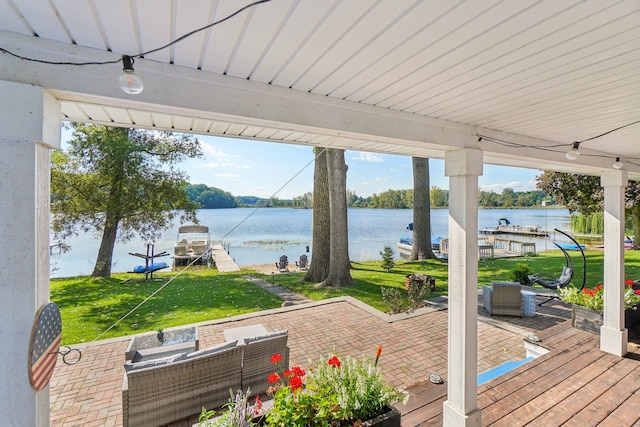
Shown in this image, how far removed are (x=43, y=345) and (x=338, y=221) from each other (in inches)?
302

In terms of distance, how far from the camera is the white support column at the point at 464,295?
8.53ft

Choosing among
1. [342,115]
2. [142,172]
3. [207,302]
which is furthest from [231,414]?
[142,172]

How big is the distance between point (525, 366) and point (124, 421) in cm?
461

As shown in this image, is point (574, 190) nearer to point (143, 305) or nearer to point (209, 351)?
point (209, 351)

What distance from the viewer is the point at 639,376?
141 inches

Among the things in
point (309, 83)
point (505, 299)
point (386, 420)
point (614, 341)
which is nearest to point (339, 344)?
point (386, 420)

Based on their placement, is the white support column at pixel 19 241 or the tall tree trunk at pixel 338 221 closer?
the white support column at pixel 19 241

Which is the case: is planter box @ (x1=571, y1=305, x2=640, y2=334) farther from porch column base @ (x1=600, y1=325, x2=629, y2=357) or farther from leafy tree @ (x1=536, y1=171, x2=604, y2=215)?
leafy tree @ (x1=536, y1=171, x2=604, y2=215)

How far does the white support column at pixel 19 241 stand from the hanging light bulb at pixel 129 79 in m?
0.36

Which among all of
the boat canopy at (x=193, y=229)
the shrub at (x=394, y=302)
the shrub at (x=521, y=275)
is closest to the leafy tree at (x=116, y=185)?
the boat canopy at (x=193, y=229)

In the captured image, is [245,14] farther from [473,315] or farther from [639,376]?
[639,376]

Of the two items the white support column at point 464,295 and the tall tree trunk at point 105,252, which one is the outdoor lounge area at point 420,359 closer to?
the white support column at point 464,295

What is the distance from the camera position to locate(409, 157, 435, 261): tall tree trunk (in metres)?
12.9

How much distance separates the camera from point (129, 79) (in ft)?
4.27
